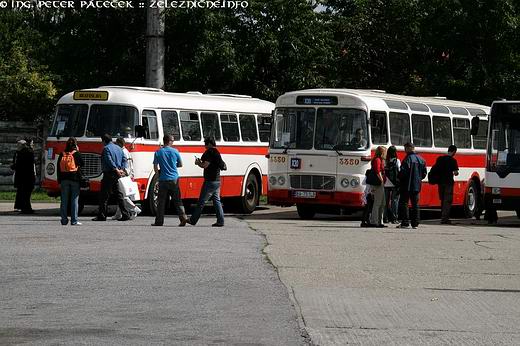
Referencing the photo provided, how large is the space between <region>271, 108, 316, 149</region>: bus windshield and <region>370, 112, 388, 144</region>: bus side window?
142 centimetres

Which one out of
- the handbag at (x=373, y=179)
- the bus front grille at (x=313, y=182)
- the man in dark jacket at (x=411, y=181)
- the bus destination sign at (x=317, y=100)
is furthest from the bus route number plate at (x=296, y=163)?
the man in dark jacket at (x=411, y=181)

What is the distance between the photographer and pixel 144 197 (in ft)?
94.6

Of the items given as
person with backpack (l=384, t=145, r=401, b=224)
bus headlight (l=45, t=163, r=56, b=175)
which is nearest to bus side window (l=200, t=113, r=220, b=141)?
bus headlight (l=45, t=163, r=56, b=175)

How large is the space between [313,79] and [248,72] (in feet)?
7.90

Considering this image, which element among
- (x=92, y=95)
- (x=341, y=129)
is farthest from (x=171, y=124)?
(x=341, y=129)

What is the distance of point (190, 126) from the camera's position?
102 feet

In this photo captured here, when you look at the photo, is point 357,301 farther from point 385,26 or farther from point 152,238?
point 385,26

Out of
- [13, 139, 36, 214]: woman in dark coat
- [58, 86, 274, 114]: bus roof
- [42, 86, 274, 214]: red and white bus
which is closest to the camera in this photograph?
[42, 86, 274, 214]: red and white bus

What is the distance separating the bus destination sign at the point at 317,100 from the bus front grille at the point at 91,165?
4.84 meters

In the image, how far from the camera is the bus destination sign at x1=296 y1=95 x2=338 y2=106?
96.1 feet

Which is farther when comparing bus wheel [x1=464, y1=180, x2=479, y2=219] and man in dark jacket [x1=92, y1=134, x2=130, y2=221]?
bus wheel [x1=464, y1=180, x2=479, y2=219]

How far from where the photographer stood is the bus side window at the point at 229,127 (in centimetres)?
3262

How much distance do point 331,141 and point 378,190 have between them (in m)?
3.14

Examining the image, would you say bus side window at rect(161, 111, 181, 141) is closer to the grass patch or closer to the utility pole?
the utility pole
